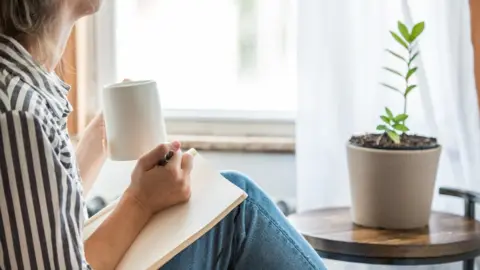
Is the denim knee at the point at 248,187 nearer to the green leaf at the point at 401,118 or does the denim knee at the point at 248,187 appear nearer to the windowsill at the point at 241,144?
the green leaf at the point at 401,118

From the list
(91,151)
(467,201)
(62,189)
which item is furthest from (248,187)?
(467,201)

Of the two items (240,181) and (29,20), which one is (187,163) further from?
(29,20)

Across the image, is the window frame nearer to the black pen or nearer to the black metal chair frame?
the black metal chair frame

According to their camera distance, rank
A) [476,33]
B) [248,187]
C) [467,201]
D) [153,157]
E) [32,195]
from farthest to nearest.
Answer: [476,33] → [467,201] → [248,187] → [153,157] → [32,195]

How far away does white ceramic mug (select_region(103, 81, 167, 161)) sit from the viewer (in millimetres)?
1038

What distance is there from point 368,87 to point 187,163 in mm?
742

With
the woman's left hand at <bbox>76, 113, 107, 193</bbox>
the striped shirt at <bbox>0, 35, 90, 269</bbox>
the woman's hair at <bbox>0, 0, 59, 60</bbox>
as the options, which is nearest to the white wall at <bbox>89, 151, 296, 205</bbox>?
the woman's left hand at <bbox>76, 113, 107, 193</bbox>

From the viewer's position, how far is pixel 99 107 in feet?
6.30

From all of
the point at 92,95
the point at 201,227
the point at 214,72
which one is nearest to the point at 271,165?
the point at 214,72

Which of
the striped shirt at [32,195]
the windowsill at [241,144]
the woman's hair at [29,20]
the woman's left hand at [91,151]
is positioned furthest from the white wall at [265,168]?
the striped shirt at [32,195]

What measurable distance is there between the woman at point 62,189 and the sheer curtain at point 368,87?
596mm

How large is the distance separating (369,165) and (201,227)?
0.50 metres

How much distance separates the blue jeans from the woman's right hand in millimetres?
80

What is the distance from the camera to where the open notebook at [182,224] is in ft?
2.90
